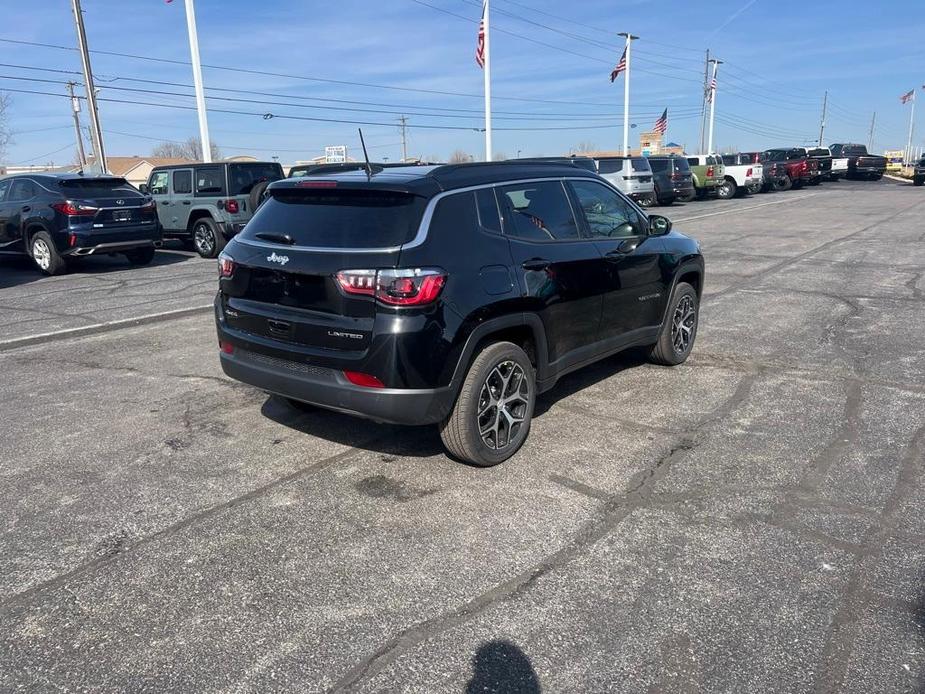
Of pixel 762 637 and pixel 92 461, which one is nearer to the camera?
pixel 762 637

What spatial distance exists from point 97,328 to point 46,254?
5.46m

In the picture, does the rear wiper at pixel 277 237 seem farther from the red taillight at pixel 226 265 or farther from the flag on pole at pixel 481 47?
the flag on pole at pixel 481 47

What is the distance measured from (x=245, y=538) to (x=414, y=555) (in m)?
0.87

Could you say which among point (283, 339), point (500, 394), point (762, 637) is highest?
point (283, 339)

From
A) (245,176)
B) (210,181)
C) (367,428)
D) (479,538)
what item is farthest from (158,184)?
(479,538)

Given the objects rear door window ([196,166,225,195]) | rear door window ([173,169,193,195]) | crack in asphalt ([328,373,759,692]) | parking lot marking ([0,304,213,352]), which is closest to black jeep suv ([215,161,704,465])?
crack in asphalt ([328,373,759,692])

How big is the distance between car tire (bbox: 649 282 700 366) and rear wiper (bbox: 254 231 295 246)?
331 centimetres

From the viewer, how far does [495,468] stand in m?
4.43

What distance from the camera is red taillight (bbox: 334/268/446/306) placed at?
382 cm

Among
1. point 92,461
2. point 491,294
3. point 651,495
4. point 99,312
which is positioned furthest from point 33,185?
point 651,495

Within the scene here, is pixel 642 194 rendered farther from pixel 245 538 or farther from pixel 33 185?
pixel 245 538

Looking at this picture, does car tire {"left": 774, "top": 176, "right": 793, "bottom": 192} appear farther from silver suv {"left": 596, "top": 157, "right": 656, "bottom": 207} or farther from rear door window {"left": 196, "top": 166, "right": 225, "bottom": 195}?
rear door window {"left": 196, "top": 166, "right": 225, "bottom": 195}

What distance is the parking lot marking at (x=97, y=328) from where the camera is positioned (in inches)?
306

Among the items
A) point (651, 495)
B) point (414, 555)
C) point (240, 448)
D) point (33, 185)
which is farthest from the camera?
point (33, 185)
